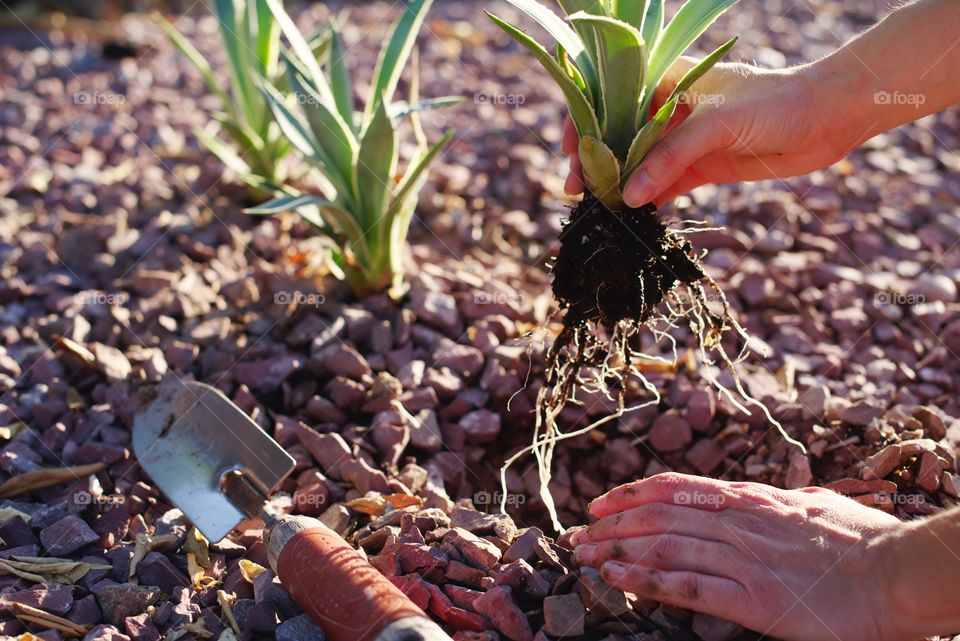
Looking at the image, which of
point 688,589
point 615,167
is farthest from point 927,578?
point 615,167

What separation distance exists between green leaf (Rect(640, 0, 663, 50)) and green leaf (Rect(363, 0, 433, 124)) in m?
0.79

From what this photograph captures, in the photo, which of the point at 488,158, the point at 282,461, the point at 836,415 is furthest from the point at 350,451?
the point at 488,158

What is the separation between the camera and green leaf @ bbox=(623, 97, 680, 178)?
5.80 feet

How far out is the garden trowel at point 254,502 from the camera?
147cm

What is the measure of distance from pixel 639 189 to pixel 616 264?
0.17m

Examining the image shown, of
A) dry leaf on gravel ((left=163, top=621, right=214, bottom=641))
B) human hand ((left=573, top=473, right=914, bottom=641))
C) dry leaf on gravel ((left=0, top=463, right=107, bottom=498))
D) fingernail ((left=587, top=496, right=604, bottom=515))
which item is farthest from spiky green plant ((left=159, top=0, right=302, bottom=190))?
human hand ((left=573, top=473, right=914, bottom=641))

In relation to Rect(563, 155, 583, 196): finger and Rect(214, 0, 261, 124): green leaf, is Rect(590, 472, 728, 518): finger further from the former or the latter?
Rect(214, 0, 261, 124): green leaf

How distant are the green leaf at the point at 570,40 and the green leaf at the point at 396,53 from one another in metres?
0.67

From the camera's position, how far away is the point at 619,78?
1.83 metres

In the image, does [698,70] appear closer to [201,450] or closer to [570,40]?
[570,40]

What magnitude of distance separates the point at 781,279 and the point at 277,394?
1569 millimetres

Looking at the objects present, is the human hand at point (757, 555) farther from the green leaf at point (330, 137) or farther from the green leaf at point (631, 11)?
the green leaf at point (330, 137)

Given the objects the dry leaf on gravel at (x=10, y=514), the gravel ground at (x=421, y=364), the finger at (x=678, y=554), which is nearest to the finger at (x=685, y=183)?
the gravel ground at (x=421, y=364)

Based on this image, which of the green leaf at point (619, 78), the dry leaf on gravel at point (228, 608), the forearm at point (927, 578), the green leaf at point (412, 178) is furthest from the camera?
the green leaf at point (412, 178)
